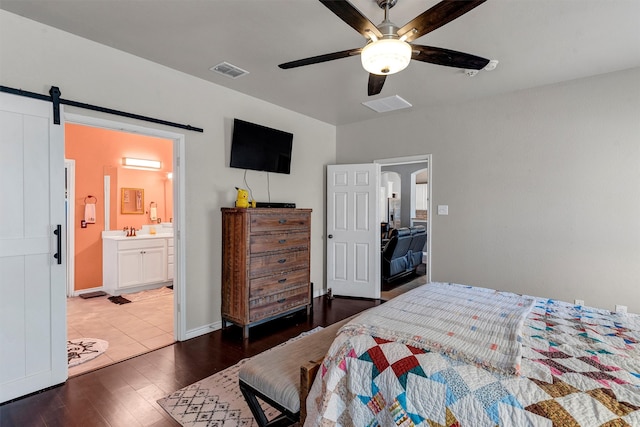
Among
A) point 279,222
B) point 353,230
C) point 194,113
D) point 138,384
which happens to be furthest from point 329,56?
point 353,230

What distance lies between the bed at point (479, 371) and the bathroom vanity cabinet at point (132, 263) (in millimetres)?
4262

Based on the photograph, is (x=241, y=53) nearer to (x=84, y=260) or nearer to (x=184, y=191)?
(x=184, y=191)

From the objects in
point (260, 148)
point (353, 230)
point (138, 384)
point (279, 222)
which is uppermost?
point (260, 148)

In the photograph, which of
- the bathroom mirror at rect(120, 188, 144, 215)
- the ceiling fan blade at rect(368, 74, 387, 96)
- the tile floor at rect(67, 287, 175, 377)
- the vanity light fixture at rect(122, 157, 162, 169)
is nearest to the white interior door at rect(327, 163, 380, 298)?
the ceiling fan blade at rect(368, 74, 387, 96)

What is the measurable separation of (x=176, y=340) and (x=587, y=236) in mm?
4300

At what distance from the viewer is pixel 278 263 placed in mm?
3523

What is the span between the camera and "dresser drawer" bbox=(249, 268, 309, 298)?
328cm

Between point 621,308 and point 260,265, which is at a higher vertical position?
point 260,265

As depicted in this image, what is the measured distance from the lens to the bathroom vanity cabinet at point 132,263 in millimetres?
4605

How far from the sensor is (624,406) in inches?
41.0

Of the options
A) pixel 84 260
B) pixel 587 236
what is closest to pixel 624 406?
pixel 587 236

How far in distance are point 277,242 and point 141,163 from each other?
3.21 meters

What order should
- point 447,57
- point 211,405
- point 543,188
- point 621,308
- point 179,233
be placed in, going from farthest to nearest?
point 543,188
point 179,233
point 621,308
point 211,405
point 447,57

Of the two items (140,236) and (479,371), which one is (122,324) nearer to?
(140,236)
